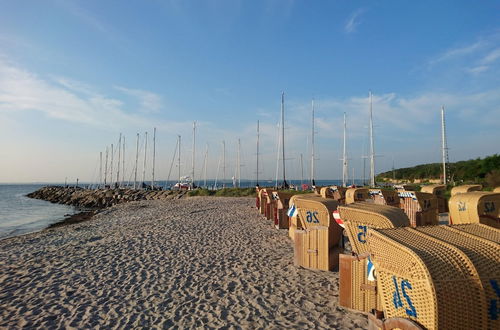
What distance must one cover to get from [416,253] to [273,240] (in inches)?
300

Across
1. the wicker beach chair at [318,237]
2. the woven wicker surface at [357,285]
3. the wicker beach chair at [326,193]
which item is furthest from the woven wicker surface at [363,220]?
the wicker beach chair at [326,193]

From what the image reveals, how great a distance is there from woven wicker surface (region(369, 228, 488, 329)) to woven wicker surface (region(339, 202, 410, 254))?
146cm

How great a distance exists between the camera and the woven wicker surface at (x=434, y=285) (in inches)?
91.0

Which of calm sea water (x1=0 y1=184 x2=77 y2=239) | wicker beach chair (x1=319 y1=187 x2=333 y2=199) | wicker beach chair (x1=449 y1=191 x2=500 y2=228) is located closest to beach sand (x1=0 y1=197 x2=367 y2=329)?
wicker beach chair (x1=449 y1=191 x2=500 y2=228)

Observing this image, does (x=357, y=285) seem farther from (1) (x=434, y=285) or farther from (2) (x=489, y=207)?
(2) (x=489, y=207)

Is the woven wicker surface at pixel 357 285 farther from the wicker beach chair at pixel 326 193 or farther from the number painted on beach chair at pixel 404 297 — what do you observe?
the wicker beach chair at pixel 326 193

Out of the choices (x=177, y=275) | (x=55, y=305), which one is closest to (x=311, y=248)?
(x=177, y=275)

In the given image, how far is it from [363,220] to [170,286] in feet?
12.2

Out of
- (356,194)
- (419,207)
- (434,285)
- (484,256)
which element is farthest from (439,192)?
(434,285)

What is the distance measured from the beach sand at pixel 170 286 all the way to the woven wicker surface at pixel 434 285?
6.30 ft

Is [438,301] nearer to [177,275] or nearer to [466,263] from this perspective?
[466,263]

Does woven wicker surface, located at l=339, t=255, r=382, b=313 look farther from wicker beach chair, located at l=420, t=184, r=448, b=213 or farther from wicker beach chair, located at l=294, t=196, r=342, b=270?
wicker beach chair, located at l=420, t=184, r=448, b=213

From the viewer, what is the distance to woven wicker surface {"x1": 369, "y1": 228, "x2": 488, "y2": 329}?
7.58ft

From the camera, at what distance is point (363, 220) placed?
4500 mm
